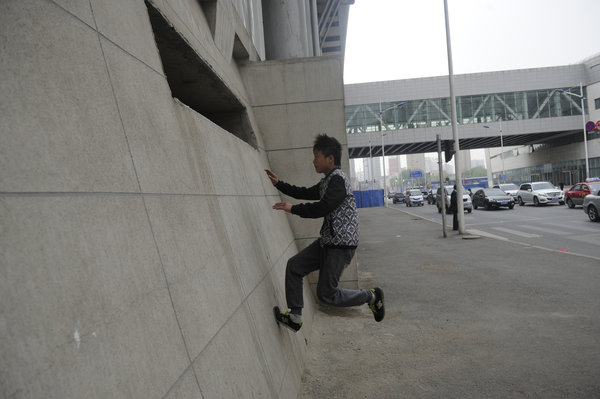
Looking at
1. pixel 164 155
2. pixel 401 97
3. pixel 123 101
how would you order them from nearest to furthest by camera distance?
pixel 123 101 < pixel 164 155 < pixel 401 97

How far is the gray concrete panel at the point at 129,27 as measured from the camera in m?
2.05

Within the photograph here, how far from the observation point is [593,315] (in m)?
5.15

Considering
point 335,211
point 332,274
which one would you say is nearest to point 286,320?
point 332,274

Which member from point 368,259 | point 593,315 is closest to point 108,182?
point 593,315

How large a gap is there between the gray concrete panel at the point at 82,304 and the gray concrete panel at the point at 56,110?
93 mm

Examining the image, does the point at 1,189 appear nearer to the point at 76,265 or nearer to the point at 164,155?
the point at 76,265

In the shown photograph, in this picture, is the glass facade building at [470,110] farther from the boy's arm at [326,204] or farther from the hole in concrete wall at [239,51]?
the boy's arm at [326,204]

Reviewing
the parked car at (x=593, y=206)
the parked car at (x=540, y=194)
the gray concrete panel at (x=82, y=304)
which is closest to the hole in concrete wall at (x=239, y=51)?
the gray concrete panel at (x=82, y=304)

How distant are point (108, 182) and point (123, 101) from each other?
1.88 ft

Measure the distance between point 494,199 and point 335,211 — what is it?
2556 centimetres

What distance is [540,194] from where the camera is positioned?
25688mm

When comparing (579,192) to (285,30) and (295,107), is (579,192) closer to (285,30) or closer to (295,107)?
(285,30)

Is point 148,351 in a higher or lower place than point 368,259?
higher

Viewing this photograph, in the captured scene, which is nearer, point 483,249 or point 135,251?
point 135,251
